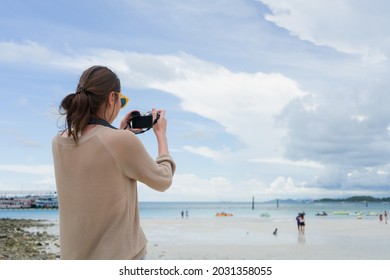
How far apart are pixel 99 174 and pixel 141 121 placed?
426mm

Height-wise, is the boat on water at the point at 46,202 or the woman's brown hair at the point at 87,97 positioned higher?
the woman's brown hair at the point at 87,97

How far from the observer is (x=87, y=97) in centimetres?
168

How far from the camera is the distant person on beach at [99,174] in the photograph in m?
1.63

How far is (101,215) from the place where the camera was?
1640 mm

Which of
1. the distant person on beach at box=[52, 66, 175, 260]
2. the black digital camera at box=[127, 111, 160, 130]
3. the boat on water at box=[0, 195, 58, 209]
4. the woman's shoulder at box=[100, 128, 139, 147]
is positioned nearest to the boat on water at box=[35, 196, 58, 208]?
the boat on water at box=[0, 195, 58, 209]

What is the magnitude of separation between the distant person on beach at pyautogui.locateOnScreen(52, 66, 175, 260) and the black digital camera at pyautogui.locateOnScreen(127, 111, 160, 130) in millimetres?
246

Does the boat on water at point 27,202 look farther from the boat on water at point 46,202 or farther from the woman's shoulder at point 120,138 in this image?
the woman's shoulder at point 120,138

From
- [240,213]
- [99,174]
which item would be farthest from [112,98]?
[240,213]

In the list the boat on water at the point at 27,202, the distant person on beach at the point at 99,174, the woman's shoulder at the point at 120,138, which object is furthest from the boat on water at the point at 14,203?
the woman's shoulder at the point at 120,138

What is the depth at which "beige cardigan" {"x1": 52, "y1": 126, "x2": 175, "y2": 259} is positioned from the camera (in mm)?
1629

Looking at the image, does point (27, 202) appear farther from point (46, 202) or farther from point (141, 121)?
point (141, 121)
